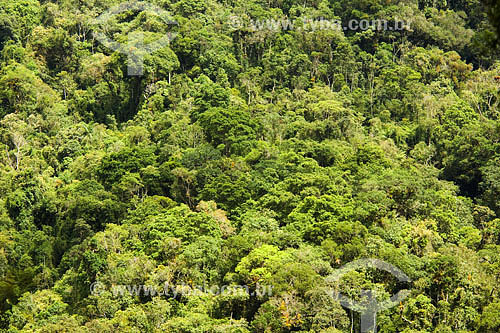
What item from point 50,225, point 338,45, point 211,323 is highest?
point 338,45

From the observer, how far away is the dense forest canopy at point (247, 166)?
26.7m

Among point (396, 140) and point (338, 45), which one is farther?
point (338, 45)

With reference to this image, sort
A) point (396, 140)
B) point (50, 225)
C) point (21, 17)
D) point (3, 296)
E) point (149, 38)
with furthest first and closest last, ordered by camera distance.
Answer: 1. point (21, 17)
2. point (149, 38)
3. point (396, 140)
4. point (50, 225)
5. point (3, 296)

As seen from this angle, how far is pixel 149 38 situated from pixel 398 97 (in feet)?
61.5

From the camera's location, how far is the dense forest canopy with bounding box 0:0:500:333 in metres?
26.7

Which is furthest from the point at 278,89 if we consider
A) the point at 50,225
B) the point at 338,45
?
the point at 50,225

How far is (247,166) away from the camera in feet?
123

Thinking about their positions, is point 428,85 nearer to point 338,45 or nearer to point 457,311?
point 338,45

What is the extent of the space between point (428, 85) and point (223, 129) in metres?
18.6

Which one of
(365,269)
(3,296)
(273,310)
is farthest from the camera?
(3,296)

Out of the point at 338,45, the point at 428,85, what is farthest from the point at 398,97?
the point at 338,45

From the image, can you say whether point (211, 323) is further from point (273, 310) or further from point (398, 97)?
point (398, 97)

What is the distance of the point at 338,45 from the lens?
175 ft

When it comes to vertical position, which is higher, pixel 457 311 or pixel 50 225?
pixel 457 311
